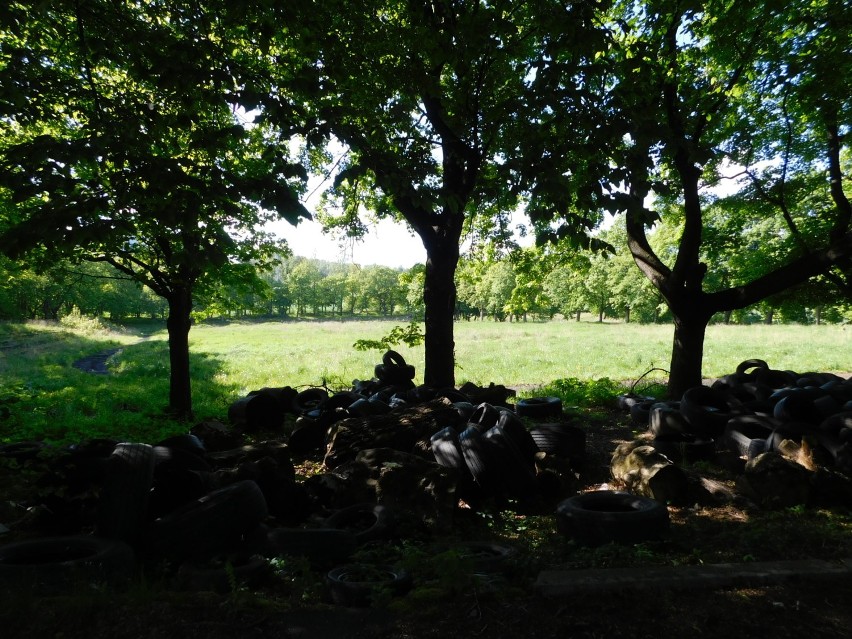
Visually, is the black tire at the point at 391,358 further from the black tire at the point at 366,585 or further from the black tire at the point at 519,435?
the black tire at the point at 366,585

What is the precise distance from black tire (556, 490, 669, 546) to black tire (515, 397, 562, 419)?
18.0 ft

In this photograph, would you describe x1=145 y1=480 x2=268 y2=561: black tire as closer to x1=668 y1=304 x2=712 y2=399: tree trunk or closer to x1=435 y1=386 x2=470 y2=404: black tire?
x1=435 y1=386 x2=470 y2=404: black tire

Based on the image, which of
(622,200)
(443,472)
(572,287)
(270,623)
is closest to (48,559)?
(270,623)

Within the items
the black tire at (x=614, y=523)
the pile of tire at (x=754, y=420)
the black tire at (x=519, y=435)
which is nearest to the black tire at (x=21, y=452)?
the black tire at (x=519, y=435)

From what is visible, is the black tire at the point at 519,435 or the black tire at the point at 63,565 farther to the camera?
the black tire at the point at 519,435

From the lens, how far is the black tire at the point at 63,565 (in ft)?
10.8

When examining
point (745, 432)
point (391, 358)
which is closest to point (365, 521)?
point (745, 432)

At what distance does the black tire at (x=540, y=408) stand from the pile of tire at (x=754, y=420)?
1824 mm

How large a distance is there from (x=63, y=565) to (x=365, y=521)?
2612mm

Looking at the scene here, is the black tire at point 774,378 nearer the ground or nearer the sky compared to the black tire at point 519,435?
nearer the sky

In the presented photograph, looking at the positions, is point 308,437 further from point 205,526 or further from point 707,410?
point 707,410

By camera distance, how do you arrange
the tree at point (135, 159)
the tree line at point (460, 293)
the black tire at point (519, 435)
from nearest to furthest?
the tree at point (135, 159) < the black tire at point (519, 435) < the tree line at point (460, 293)

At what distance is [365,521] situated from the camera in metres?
5.20

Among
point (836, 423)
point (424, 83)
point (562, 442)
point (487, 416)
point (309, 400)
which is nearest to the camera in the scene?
point (424, 83)
